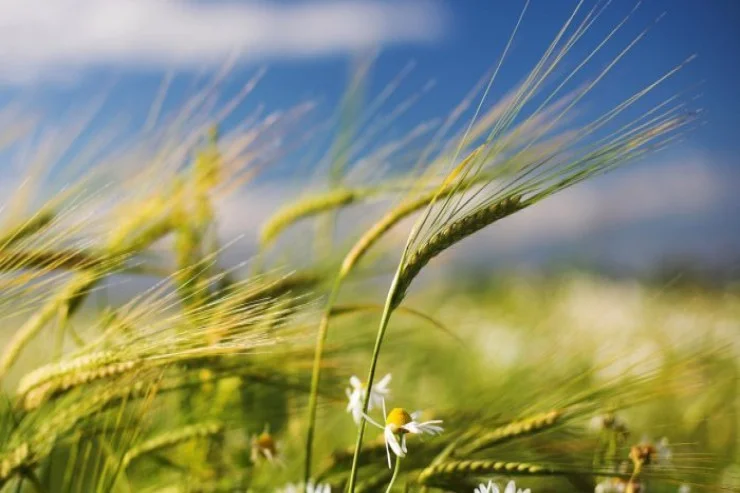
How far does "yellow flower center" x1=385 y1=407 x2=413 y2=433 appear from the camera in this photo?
584mm

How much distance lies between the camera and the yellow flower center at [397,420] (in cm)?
58

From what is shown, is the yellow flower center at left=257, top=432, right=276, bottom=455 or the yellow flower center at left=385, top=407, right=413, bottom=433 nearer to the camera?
the yellow flower center at left=385, top=407, right=413, bottom=433

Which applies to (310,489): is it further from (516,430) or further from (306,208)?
(306,208)

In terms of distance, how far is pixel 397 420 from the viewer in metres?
0.59

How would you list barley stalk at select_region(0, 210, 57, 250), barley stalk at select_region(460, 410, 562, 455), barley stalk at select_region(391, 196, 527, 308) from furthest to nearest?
barley stalk at select_region(0, 210, 57, 250) < barley stalk at select_region(460, 410, 562, 455) < barley stalk at select_region(391, 196, 527, 308)

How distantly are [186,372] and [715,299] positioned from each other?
3.57 feet

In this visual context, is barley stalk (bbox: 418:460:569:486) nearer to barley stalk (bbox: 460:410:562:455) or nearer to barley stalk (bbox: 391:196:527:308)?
barley stalk (bbox: 460:410:562:455)

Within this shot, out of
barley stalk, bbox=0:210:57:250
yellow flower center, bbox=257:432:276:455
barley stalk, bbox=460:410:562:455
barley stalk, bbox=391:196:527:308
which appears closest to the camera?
barley stalk, bbox=391:196:527:308

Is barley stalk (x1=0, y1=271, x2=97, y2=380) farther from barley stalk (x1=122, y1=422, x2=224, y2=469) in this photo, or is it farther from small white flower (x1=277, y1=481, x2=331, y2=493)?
small white flower (x1=277, y1=481, x2=331, y2=493)

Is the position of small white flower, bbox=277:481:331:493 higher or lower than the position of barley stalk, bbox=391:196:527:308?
lower

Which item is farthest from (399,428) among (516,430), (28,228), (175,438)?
(28,228)

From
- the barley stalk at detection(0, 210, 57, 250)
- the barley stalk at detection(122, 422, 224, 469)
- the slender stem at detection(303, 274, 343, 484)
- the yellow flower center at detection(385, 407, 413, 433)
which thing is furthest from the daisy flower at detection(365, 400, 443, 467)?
the barley stalk at detection(0, 210, 57, 250)

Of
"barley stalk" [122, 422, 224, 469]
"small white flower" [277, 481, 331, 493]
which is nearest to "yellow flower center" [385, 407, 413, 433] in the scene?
"small white flower" [277, 481, 331, 493]

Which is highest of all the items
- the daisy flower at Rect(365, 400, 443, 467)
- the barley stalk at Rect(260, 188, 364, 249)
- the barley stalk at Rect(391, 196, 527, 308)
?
the barley stalk at Rect(260, 188, 364, 249)
